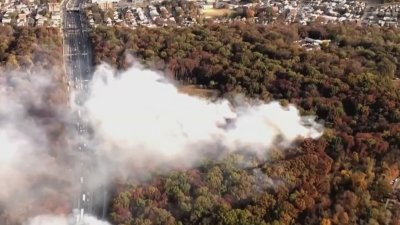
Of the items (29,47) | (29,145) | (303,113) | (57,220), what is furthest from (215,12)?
(57,220)

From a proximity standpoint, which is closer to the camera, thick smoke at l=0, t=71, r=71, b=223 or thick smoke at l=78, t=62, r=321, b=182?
thick smoke at l=0, t=71, r=71, b=223

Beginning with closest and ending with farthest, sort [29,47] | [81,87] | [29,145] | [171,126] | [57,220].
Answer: [57,220] → [29,145] → [171,126] → [81,87] → [29,47]

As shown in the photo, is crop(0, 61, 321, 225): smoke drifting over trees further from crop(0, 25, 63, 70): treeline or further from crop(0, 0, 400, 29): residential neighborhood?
crop(0, 0, 400, 29): residential neighborhood

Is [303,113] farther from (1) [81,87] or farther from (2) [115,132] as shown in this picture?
(1) [81,87]

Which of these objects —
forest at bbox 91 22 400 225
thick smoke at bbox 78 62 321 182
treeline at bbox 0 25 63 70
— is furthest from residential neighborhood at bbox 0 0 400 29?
thick smoke at bbox 78 62 321 182

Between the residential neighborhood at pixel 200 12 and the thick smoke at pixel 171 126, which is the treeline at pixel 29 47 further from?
the thick smoke at pixel 171 126

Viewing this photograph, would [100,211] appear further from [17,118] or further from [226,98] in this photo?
[226,98]

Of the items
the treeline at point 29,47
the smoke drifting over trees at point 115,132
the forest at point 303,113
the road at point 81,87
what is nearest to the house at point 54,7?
the road at point 81,87
